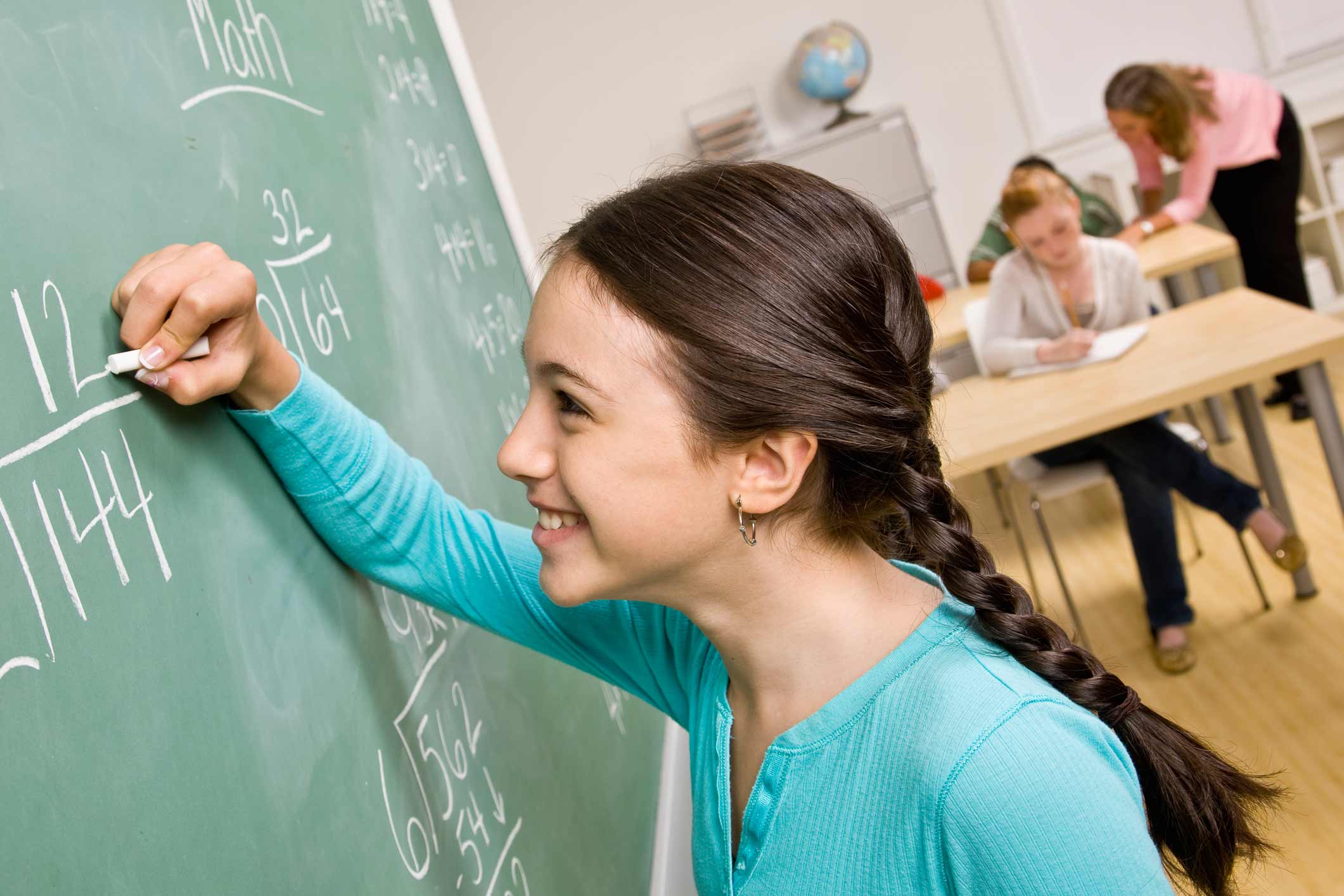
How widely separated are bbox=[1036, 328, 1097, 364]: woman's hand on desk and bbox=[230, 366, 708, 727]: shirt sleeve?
1982 millimetres

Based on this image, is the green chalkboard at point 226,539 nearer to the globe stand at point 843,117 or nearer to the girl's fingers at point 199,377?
the girl's fingers at point 199,377

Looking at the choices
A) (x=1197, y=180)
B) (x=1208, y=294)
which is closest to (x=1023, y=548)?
(x=1208, y=294)

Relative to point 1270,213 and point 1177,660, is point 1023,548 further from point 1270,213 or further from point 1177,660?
point 1270,213

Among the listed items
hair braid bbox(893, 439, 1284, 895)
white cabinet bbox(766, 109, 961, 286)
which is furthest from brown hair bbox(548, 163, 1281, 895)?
white cabinet bbox(766, 109, 961, 286)

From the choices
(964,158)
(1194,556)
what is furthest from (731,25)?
(1194,556)

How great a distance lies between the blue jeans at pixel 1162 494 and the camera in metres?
2.92

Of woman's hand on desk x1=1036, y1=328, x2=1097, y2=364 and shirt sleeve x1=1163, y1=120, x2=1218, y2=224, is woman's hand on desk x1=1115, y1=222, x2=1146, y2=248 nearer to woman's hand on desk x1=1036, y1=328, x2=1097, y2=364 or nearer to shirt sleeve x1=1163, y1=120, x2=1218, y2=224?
shirt sleeve x1=1163, y1=120, x2=1218, y2=224

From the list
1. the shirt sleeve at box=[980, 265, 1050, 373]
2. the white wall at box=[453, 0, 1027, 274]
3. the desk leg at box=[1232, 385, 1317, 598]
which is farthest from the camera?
the white wall at box=[453, 0, 1027, 274]

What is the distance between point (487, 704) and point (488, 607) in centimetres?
12

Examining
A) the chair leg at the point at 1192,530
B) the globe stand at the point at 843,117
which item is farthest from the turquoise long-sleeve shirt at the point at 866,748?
the globe stand at the point at 843,117

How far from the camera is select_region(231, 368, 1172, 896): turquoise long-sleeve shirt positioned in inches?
31.6

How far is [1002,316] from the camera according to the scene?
316 cm

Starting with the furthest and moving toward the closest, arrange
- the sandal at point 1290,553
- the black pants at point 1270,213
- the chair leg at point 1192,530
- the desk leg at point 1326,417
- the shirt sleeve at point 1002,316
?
the black pants at point 1270,213 → the chair leg at point 1192,530 → the shirt sleeve at point 1002,316 → the sandal at point 1290,553 → the desk leg at point 1326,417

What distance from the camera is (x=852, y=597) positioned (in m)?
0.98
